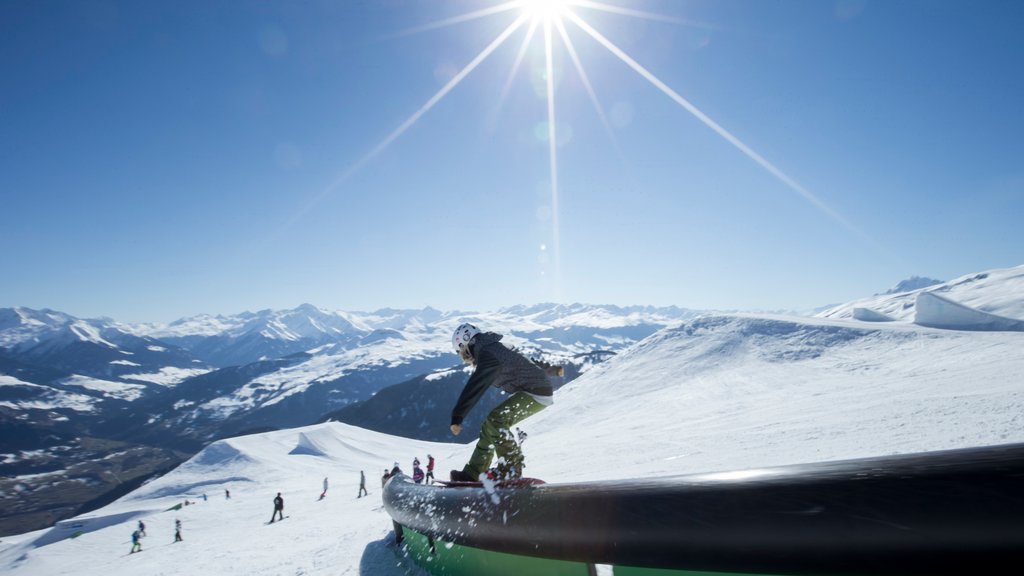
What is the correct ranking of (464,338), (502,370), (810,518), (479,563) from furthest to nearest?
(464,338) → (502,370) → (479,563) → (810,518)

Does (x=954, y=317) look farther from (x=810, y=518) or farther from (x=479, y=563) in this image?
(x=810, y=518)

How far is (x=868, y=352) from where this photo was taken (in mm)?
50812

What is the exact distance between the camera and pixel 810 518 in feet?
4.26

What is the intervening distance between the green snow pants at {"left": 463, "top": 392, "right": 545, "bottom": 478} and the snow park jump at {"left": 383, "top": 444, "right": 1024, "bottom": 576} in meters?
3.27

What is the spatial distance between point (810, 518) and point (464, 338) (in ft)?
16.1

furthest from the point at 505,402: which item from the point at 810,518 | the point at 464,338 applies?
the point at 810,518

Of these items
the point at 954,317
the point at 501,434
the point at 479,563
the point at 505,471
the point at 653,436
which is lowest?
the point at 653,436

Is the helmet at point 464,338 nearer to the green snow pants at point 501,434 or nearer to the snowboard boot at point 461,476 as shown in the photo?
the green snow pants at point 501,434

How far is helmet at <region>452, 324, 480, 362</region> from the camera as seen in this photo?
19.4ft

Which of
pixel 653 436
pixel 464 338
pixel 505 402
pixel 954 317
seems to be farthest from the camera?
pixel 954 317

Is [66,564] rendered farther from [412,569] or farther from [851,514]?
[851,514]

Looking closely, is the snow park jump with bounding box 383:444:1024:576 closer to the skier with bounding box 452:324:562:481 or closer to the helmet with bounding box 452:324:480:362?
the skier with bounding box 452:324:562:481

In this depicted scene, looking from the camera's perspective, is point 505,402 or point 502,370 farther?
point 505,402

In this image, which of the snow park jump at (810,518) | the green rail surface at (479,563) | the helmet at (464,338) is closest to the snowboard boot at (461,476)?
the green rail surface at (479,563)
